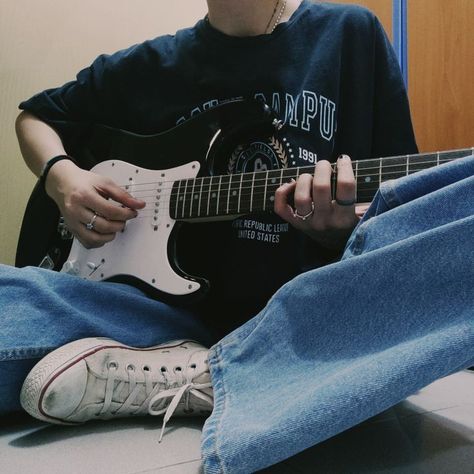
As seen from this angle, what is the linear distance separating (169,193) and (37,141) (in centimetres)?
38

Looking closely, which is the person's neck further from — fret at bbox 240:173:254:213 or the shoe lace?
the shoe lace

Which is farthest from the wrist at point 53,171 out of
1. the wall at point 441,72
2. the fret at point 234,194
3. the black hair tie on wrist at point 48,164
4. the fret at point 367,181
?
the wall at point 441,72

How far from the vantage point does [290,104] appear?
→ 91 centimetres

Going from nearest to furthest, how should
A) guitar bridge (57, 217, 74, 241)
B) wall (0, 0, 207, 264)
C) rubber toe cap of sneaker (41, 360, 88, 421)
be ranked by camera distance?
rubber toe cap of sneaker (41, 360, 88, 421)
guitar bridge (57, 217, 74, 241)
wall (0, 0, 207, 264)

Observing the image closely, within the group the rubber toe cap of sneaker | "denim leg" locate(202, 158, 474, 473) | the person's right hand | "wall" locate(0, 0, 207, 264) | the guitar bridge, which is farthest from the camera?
"wall" locate(0, 0, 207, 264)

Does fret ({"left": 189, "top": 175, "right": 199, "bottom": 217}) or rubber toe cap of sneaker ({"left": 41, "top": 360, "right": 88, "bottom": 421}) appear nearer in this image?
rubber toe cap of sneaker ({"left": 41, "top": 360, "right": 88, "bottom": 421})

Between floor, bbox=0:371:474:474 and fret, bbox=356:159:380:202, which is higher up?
fret, bbox=356:159:380:202

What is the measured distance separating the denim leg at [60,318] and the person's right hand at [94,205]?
0.58 feet

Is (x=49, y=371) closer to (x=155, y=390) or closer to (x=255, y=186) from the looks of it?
(x=155, y=390)

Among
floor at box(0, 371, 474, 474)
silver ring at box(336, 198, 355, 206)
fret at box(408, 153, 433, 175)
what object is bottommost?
floor at box(0, 371, 474, 474)

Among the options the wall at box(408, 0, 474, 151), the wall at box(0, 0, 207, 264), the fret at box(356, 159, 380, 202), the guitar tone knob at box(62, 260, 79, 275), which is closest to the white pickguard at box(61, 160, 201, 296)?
the guitar tone knob at box(62, 260, 79, 275)

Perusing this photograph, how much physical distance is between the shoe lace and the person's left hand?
0.26 metres

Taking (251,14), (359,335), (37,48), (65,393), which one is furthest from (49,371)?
(37,48)

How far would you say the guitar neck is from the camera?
2.25 feet
